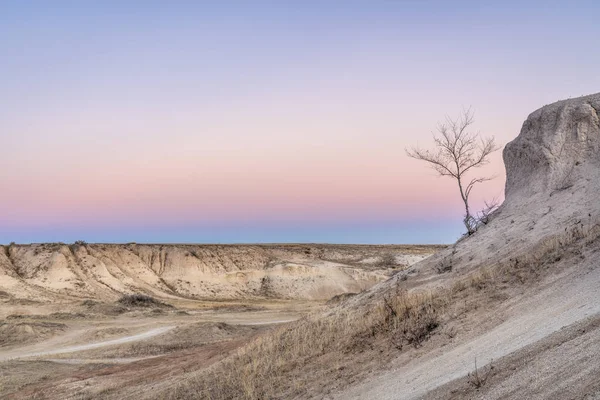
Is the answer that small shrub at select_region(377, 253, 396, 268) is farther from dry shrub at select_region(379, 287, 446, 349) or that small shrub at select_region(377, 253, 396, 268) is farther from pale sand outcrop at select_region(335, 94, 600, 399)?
dry shrub at select_region(379, 287, 446, 349)

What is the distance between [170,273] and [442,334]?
44.8 m

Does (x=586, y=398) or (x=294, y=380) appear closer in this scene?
(x=586, y=398)

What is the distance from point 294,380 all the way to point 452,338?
293cm

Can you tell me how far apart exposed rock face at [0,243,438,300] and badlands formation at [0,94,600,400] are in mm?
15661

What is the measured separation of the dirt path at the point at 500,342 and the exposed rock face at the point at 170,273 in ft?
131

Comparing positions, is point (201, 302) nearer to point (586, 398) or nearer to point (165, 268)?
point (165, 268)

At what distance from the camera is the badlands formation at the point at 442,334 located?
7715mm

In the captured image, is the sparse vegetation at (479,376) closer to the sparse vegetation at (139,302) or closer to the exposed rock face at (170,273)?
the sparse vegetation at (139,302)

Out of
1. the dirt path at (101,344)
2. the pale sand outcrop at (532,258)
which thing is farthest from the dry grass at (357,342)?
the dirt path at (101,344)

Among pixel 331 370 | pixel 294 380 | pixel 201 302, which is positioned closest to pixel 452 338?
pixel 331 370

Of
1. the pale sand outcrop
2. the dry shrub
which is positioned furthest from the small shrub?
the dry shrub

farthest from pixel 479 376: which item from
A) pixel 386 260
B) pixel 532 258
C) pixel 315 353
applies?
pixel 386 260

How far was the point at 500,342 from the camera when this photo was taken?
8672mm

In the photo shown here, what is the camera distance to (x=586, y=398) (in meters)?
5.80
